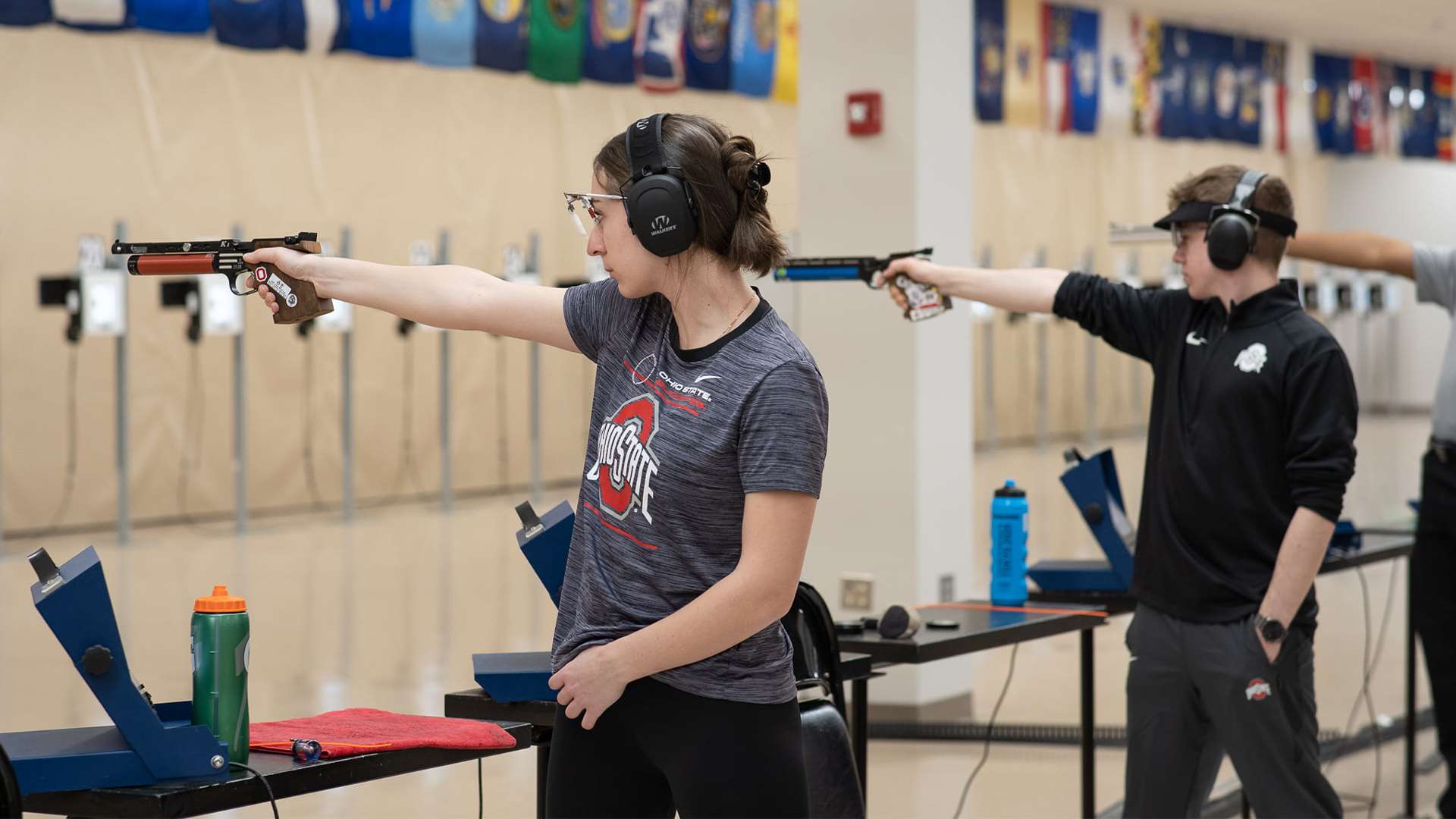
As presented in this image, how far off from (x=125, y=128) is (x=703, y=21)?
4.30 metres

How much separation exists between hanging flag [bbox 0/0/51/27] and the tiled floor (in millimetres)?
2291

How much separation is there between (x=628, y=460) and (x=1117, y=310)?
5.36 ft

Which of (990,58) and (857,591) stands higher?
(990,58)

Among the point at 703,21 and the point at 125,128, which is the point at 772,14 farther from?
the point at 125,128

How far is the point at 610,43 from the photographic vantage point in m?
7.30

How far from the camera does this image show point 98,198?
984 centimetres

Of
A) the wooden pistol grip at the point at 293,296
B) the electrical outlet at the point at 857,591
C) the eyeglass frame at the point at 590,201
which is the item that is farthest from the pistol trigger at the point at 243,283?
the electrical outlet at the point at 857,591

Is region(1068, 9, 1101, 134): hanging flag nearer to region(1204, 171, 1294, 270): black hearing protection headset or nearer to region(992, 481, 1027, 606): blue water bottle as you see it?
region(992, 481, 1027, 606): blue water bottle

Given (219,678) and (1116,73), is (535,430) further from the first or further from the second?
(219,678)

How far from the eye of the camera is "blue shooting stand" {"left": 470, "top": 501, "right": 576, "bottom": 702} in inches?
99.8

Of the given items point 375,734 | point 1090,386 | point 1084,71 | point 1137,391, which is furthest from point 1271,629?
point 1137,391

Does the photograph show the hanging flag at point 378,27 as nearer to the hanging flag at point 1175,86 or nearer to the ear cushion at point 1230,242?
the ear cushion at point 1230,242

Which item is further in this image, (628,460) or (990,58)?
(990,58)

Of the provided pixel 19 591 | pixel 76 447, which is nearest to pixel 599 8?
pixel 19 591
